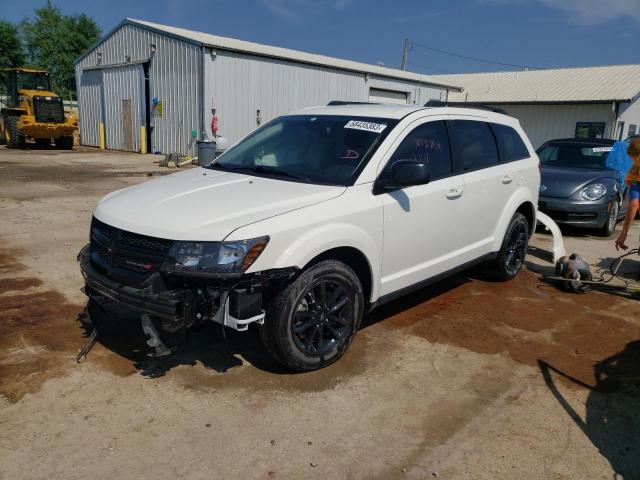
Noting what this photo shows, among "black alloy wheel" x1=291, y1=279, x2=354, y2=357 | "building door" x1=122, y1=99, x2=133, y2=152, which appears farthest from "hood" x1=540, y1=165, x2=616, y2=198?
"building door" x1=122, y1=99, x2=133, y2=152

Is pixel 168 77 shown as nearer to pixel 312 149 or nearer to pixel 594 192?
pixel 594 192

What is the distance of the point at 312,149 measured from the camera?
4.36 meters

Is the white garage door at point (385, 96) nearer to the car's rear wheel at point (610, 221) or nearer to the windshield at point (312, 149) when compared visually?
the car's rear wheel at point (610, 221)

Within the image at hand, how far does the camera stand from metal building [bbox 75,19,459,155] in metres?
20.0

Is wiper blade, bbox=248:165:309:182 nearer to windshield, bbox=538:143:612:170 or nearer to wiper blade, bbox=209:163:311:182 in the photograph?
wiper blade, bbox=209:163:311:182

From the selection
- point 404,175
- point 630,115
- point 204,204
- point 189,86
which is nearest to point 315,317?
point 204,204

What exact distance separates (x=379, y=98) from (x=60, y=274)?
900 inches

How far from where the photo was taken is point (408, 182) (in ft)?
12.5

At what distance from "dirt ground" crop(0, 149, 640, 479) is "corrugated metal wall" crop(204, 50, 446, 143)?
51.8ft

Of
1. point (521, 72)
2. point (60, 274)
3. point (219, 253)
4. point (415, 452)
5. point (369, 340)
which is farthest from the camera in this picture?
point (521, 72)

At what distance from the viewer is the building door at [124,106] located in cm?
2319

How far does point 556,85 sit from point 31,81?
85.9ft

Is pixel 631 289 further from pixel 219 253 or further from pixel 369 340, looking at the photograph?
pixel 219 253

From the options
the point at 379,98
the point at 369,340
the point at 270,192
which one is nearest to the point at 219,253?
the point at 270,192
